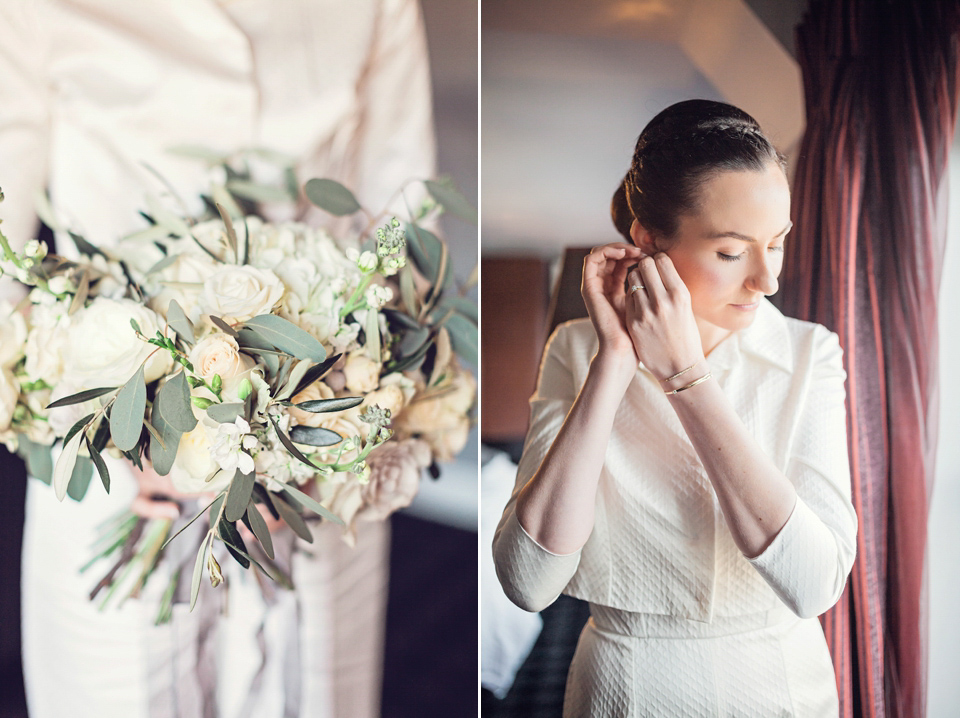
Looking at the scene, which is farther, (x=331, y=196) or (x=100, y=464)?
(x=331, y=196)

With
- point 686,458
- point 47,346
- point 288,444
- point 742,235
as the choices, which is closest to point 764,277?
point 742,235

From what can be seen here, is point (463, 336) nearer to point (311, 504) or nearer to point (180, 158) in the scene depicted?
point (311, 504)


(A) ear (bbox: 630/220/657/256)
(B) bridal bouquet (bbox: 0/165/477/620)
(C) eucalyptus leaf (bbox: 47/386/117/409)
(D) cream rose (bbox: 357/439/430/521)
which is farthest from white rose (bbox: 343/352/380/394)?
(A) ear (bbox: 630/220/657/256)

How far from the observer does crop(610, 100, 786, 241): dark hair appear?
Answer: 91 cm

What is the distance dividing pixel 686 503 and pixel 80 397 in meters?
0.87

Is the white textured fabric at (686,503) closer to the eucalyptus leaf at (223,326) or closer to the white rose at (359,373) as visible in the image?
the white rose at (359,373)

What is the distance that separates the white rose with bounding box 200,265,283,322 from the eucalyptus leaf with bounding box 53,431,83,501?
28 centimetres

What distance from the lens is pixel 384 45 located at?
1.06 metres

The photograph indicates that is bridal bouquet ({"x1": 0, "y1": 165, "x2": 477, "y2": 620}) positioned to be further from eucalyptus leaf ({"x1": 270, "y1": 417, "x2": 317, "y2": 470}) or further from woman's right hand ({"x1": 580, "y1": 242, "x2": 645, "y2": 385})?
woman's right hand ({"x1": 580, "y1": 242, "x2": 645, "y2": 385})

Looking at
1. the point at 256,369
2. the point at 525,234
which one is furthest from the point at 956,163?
the point at 256,369

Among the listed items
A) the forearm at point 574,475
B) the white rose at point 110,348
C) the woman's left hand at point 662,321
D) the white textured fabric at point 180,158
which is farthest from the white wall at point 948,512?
the white rose at point 110,348

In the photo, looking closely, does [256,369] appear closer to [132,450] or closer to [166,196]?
[132,450]

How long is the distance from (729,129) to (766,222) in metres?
0.15

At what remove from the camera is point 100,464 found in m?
0.94
